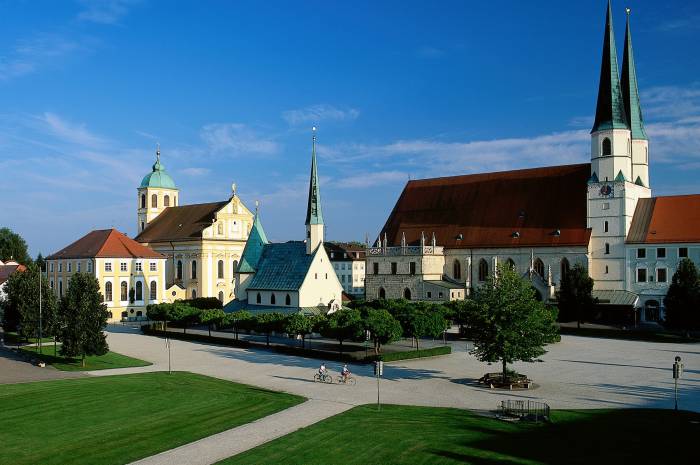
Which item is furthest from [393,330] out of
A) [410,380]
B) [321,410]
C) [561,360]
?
[321,410]

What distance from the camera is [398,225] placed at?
84.8m

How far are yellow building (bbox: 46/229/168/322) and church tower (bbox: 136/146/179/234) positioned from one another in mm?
18952

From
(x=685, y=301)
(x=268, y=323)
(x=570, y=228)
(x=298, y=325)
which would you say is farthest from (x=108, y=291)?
(x=685, y=301)

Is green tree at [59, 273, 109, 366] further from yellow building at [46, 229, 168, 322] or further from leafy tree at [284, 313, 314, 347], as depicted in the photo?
yellow building at [46, 229, 168, 322]

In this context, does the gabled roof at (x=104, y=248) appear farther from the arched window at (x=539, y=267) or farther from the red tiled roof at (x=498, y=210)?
the arched window at (x=539, y=267)

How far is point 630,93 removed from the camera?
72250 millimetres

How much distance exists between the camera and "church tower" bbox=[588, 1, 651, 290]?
224 feet

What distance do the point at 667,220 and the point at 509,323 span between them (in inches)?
1590

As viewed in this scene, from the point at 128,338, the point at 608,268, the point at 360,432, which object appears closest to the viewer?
the point at 360,432

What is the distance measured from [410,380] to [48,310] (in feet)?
108

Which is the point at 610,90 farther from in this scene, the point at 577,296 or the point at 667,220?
the point at 577,296

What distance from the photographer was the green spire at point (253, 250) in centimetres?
7188

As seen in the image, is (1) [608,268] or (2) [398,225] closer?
(1) [608,268]

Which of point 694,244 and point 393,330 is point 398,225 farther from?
point 393,330
